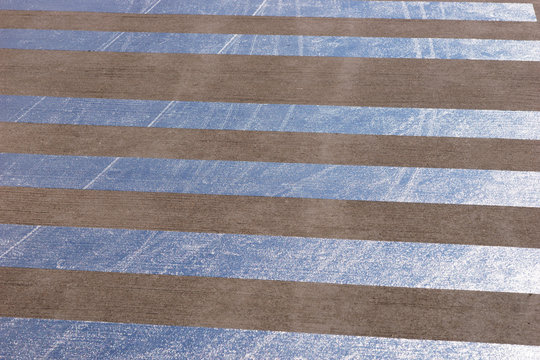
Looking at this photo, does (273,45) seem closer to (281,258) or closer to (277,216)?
(277,216)

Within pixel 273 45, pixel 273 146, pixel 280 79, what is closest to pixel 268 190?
pixel 273 146

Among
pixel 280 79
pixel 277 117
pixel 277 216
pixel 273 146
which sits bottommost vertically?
pixel 277 216

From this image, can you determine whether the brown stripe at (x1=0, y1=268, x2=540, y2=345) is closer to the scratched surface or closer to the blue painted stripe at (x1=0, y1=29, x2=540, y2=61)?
the scratched surface

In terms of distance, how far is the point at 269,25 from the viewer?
168 inches

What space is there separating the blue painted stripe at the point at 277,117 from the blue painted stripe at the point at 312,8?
3.95 ft

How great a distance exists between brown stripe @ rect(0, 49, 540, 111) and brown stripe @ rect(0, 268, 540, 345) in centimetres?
159

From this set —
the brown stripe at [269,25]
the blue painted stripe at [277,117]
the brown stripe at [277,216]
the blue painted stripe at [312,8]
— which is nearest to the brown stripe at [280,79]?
the blue painted stripe at [277,117]

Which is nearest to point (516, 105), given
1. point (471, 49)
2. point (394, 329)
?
point (471, 49)

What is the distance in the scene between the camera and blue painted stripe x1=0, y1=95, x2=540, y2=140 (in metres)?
3.51

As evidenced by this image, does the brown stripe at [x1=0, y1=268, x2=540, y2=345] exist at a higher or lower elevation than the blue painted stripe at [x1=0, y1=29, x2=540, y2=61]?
lower

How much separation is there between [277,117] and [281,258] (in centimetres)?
123

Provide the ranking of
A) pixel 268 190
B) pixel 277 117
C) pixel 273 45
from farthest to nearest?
pixel 273 45, pixel 277 117, pixel 268 190

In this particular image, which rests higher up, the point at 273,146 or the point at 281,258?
the point at 273,146

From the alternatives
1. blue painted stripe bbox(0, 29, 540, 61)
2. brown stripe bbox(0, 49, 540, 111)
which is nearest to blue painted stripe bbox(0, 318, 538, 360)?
brown stripe bbox(0, 49, 540, 111)
